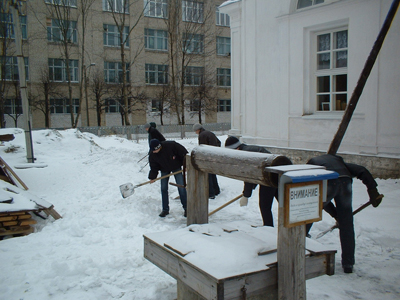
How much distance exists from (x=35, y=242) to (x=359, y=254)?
15.3 feet

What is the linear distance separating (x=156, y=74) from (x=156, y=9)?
631cm

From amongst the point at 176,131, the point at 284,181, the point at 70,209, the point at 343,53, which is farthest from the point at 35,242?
the point at 176,131

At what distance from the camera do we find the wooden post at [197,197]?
13.2 feet

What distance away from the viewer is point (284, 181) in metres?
2.71

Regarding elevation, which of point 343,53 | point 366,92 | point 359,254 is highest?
point 343,53

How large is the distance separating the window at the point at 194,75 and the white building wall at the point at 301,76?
2415cm

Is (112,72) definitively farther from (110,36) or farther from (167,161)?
(167,161)

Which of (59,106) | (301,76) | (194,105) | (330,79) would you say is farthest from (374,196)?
(194,105)

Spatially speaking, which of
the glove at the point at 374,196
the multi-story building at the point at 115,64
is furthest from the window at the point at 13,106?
the glove at the point at 374,196

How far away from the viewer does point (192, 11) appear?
34.1 m

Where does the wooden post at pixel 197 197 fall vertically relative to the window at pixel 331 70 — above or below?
below

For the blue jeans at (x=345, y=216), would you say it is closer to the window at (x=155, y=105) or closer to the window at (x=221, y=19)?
the window at (x=155, y=105)

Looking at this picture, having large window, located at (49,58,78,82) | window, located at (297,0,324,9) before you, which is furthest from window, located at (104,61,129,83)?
window, located at (297,0,324,9)

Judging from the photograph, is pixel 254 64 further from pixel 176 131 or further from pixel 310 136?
pixel 176 131
